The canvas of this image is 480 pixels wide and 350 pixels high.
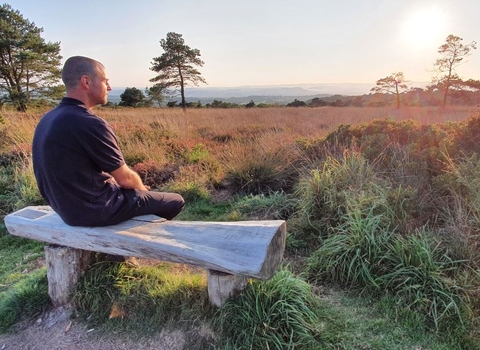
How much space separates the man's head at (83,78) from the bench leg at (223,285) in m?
1.39

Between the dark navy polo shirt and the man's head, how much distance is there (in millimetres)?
69

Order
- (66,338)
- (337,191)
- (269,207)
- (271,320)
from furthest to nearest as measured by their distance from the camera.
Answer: (269,207), (337,191), (66,338), (271,320)

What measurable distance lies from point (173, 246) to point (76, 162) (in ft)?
2.61

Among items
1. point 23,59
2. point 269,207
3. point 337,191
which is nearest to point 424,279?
point 337,191

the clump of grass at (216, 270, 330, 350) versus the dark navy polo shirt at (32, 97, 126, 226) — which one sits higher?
the dark navy polo shirt at (32, 97, 126, 226)

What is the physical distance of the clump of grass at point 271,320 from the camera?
1851 mm

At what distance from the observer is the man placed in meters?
1.90

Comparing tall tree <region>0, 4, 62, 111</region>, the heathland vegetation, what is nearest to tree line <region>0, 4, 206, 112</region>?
tall tree <region>0, 4, 62, 111</region>

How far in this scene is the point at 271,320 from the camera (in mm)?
1924

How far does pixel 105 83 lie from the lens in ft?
7.11

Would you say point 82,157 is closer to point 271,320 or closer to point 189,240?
point 189,240

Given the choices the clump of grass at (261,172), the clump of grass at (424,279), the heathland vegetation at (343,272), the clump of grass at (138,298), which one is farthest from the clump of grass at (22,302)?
the clump of grass at (261,172)

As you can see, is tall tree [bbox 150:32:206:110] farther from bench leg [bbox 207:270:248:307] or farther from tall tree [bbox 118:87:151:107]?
bench leg [bbox 207:270:248:307]

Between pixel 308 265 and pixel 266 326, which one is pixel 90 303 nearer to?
pixel 266 326
